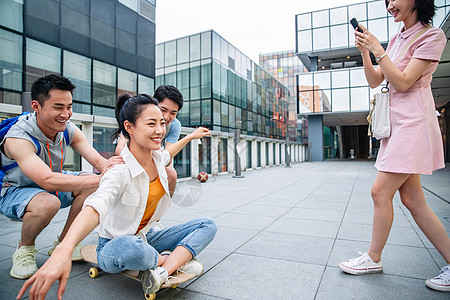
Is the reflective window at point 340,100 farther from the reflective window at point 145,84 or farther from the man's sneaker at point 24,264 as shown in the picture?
the man's sneaker at point 24,264

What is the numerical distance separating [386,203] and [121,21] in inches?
630

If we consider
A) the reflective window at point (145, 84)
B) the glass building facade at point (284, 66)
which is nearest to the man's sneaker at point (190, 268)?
the reflective window at point (145, 84)

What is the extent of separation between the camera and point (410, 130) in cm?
205

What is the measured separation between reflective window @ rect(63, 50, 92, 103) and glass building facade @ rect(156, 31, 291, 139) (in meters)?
10.7

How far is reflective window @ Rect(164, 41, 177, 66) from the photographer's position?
2435cm

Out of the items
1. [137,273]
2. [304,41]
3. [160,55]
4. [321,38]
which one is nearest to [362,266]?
[137,273]

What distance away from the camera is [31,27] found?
1104 cm

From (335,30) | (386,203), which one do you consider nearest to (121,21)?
(386,203)

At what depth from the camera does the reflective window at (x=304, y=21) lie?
27312mm

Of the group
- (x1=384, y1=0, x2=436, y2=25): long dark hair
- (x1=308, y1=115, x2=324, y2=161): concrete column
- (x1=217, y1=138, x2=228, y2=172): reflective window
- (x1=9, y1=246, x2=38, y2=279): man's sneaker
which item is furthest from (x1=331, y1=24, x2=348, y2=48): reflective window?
(x1=9, y1=246, x2=38, y2=279): man's sneaker

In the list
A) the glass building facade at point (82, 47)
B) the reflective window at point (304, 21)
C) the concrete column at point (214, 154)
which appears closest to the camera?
the glass building facade at point (82, 47)

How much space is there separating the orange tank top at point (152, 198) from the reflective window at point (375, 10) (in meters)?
29.3

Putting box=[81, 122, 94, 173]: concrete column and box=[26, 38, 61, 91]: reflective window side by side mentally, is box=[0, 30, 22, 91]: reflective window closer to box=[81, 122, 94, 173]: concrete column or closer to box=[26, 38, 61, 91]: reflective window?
box=[26, 38, 61, 91]: reflective window

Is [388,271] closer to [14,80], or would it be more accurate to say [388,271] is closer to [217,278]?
[217,278]
